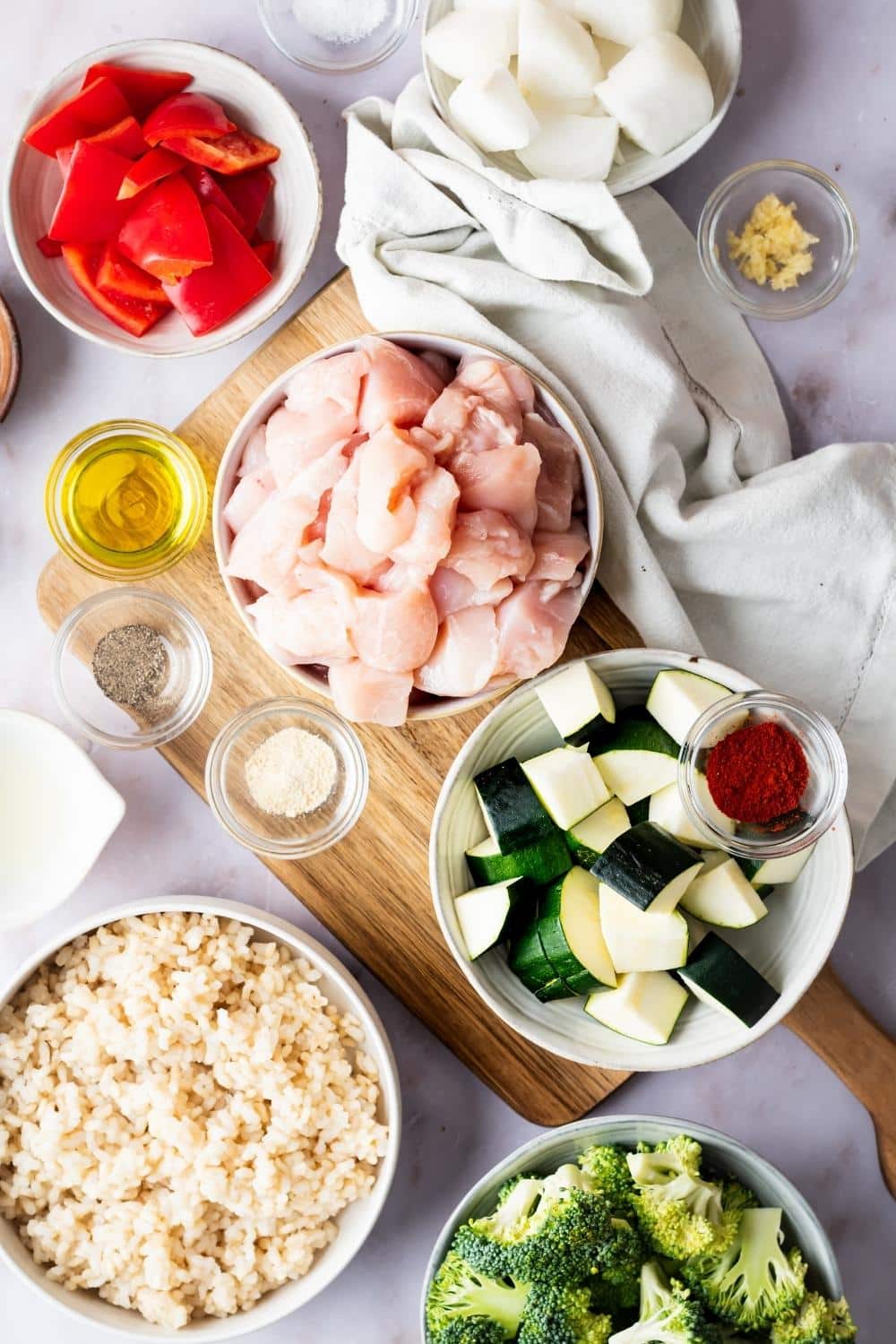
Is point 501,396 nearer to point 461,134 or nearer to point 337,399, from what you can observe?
point 337,399

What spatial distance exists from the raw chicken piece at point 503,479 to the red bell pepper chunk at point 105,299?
716 mm

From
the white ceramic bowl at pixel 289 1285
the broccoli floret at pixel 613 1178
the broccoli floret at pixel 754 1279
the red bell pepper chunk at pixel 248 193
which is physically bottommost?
the broccoli floret at pixel 754 1279

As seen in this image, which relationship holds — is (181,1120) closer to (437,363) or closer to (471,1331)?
(471,1331)

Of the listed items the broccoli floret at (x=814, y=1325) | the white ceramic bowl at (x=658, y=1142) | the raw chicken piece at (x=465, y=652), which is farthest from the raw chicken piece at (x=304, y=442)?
the broccoli floret at (x=814, y=1325)

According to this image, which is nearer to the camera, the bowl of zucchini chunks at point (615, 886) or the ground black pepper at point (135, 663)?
the bowl of zucchini chunks at point (615, 886)

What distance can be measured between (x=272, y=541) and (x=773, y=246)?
1.13m

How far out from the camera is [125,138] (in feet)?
6.86

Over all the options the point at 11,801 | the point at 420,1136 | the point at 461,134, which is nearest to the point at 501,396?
the point at 461,134

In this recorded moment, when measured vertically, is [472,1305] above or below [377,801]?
below

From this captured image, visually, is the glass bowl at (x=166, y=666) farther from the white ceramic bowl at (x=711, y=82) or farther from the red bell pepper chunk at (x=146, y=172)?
the white ceramic bowl at (x=711, y=82)

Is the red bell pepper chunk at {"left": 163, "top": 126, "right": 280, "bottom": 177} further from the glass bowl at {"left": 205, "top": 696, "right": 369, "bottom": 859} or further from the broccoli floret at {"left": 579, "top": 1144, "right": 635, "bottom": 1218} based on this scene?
the broccoli floret at {"left": 579, "top": 1144, "right": 635, "bottom": 1218}

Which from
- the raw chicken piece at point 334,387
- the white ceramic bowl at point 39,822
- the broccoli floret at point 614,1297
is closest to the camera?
the raw chicken piece at point 334,387

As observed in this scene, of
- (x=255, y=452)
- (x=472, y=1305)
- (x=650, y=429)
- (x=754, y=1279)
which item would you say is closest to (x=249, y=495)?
(x=255, y=452)

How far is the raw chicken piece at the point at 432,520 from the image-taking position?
1.78m
